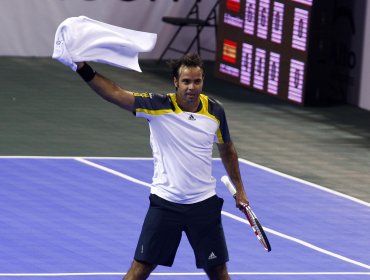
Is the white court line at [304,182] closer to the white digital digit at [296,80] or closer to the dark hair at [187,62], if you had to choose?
the white digital digit at [296,80]

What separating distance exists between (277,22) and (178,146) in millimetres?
13343

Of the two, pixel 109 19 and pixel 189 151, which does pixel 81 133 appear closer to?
pixel 109 19

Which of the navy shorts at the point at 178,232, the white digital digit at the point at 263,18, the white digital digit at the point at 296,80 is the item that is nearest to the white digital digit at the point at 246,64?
the white digital digit at the point at 263,18

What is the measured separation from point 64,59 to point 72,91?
557 inches

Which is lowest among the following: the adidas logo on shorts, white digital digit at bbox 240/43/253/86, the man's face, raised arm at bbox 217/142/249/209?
white digital digit at bbox 240/43/253/86

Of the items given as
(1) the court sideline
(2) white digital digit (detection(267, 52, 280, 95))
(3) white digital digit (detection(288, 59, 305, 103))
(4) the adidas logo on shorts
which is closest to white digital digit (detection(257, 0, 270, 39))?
(2) white digital digit (detection(267, 52, 280, 95))

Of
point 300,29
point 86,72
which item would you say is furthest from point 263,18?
point 86,72

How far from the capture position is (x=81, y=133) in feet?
66.2

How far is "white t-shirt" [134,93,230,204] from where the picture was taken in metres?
10.2

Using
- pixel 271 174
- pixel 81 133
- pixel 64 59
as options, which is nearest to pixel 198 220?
pixel 64 59

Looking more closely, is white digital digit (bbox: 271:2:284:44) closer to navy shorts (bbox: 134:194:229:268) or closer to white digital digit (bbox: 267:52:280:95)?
white digital digit (bbox: 267:52:280:95)

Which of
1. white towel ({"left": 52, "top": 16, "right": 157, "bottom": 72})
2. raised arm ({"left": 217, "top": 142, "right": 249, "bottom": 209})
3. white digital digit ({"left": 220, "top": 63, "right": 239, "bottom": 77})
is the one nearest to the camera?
white towel ({"left": 52, "top": 16, "right": 157, "bottom": 72})

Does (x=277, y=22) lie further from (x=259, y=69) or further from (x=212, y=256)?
(x=212, y=256)

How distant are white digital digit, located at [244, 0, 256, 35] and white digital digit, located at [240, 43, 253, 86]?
0.28m
